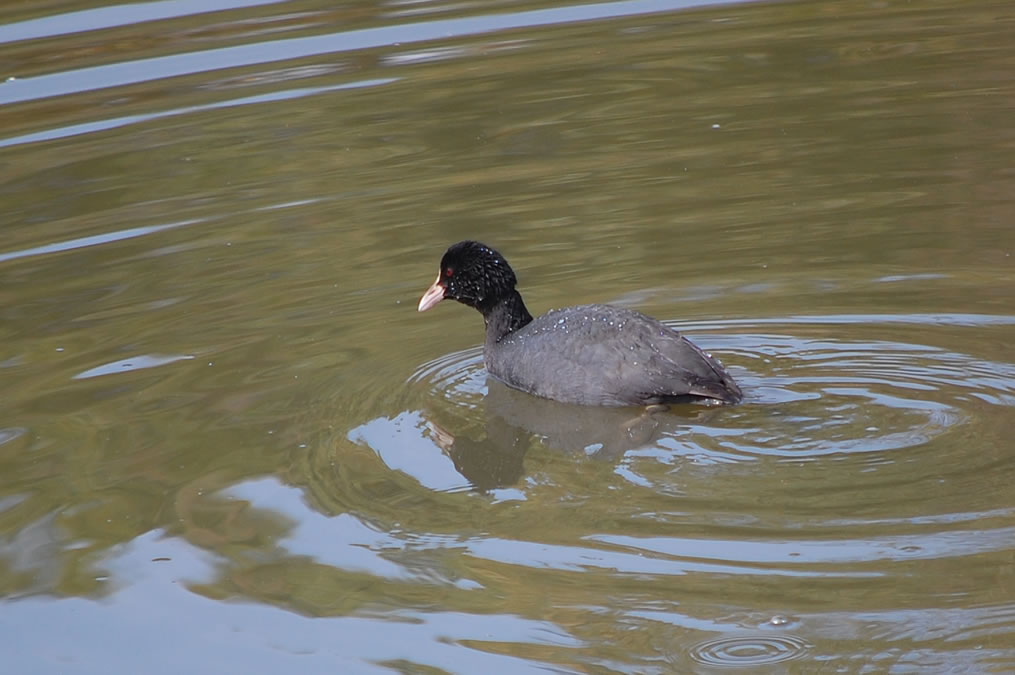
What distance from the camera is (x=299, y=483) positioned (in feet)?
19.9

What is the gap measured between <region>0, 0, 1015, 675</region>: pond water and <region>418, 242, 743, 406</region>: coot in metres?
0.13

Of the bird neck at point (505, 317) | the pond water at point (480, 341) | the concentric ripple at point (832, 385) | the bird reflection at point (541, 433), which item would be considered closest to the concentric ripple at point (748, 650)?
the pond water at point (480, 341)

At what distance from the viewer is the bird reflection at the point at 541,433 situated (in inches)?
243

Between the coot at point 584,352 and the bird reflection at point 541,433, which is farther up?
the coot at point 584,352

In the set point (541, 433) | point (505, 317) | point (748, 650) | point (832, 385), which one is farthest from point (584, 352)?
point (748, 650)

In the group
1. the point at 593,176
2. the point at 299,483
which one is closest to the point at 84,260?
the point at 593,176

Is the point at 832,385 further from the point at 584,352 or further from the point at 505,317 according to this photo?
the point at 505,317

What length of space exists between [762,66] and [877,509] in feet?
24.7

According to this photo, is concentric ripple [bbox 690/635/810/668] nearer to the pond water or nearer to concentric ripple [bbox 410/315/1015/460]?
the pond water

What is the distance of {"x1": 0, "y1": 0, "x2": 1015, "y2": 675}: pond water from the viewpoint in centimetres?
490

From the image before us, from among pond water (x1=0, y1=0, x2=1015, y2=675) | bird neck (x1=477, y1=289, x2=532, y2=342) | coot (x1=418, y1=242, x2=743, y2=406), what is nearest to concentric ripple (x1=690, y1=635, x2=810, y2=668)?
pond water (x1=0, y1=0, x2=1015, y2=675)

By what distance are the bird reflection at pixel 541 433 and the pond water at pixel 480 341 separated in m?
0.03

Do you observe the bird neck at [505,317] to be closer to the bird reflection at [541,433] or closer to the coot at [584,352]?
the coot at [584,352]

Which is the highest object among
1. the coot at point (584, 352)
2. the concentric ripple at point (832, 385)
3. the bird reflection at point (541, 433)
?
the coot at point (584, 352)
